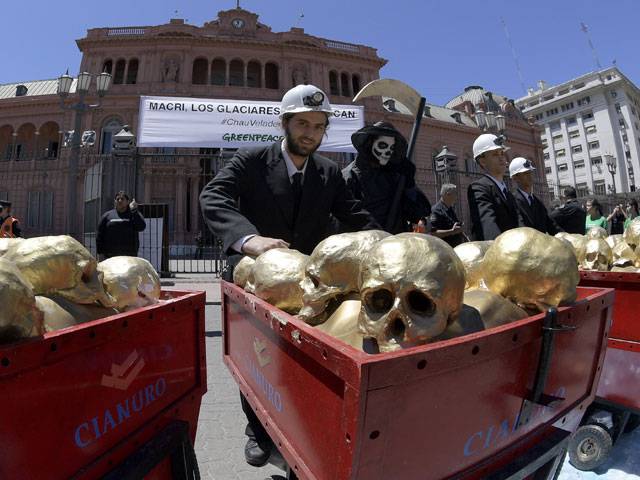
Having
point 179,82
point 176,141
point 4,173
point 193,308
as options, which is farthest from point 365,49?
point 193,308

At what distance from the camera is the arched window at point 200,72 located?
32531mm

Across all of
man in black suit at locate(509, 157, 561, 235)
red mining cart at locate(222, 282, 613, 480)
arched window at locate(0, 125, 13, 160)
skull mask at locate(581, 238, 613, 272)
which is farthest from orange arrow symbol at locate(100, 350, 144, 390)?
arched window at locate(0, 125, 13, 160)

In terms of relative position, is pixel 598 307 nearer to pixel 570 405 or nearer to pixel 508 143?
pixel 570 405

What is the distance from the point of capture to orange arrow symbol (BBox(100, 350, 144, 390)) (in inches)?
54.9

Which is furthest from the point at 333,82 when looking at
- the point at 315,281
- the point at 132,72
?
the point at 315,281

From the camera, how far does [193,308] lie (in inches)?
77.4

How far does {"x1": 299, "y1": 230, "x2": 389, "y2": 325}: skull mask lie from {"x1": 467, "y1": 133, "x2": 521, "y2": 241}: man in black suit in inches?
85.5

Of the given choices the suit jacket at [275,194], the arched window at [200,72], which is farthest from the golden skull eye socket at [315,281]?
the arched window at [200,72]

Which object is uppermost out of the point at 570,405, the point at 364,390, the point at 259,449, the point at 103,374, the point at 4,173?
the point at 4,173

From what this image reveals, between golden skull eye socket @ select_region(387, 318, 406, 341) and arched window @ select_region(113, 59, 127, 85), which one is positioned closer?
golden skull eye socket @ select_region(387, 318, 406, 341)

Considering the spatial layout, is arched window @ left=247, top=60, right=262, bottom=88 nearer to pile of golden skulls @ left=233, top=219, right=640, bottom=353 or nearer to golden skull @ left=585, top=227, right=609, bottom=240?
golden skull @ left=585, top=227, right=609, bottom=240

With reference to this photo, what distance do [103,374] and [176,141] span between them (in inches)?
520

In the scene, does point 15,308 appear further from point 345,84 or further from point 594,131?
point 594,131

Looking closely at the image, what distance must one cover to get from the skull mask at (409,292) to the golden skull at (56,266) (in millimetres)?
1101
